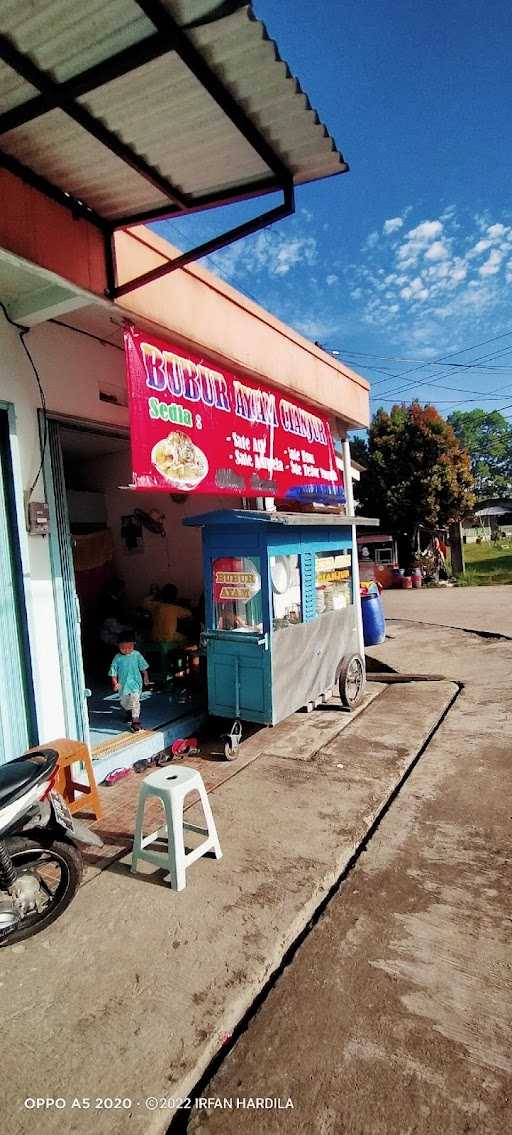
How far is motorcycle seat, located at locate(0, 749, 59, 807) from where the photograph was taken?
2.86 meters

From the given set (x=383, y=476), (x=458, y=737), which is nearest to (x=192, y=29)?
(x=458, y=737)

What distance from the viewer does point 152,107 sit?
9.80ft

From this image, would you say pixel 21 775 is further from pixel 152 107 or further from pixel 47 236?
pixel 152 107

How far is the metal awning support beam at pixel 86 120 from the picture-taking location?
2550 millimetres

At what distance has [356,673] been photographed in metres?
7.12

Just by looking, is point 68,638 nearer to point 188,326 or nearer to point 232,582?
point 232,582

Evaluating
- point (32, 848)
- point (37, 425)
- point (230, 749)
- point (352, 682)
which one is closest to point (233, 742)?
point (230, 749)

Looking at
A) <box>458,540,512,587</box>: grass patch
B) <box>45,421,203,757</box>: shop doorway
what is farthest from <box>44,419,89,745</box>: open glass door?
<box>458,540,512,587</box>: grass patch

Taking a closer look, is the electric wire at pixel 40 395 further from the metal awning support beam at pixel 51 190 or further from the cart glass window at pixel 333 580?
the cart glass window at pixel 333 580

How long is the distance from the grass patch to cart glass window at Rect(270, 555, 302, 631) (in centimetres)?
1737

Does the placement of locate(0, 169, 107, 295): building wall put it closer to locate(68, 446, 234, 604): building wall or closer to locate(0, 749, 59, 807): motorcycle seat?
locate(0, 749, 59, 807): motorcycle seat

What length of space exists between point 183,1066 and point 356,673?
5237 mm

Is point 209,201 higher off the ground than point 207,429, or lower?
higher

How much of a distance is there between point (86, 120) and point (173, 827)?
160 inches
